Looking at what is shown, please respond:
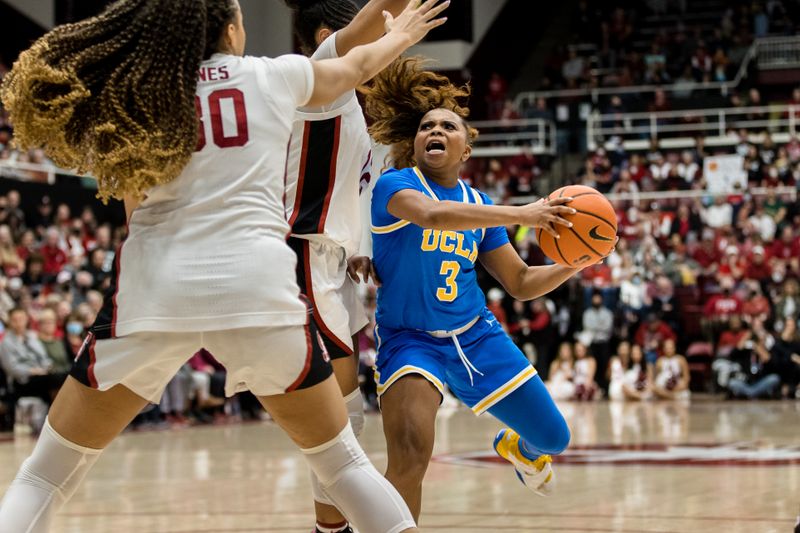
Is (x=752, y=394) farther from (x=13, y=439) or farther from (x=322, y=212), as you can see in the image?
(x=322, y=212)

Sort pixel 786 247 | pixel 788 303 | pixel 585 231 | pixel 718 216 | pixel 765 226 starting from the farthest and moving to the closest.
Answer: pixel 718 216 < pixel 765 226 < pixel 786 247 < pixel 788 303 < pixel 585 231

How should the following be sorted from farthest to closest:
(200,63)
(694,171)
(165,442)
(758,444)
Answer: (694,171)
(165,442)
(758,444)
(200,63)

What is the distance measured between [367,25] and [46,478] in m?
1.87

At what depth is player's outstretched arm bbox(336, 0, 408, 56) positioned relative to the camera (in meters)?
4.23

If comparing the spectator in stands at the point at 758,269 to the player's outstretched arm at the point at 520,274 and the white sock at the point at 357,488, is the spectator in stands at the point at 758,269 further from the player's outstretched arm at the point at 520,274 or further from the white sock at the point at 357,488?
the white sock at the point at 357,488

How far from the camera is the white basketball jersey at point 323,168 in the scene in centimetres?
Answer: 465

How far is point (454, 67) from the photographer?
27.8m

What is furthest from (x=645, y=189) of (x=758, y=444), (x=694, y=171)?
(x=758, y=444)

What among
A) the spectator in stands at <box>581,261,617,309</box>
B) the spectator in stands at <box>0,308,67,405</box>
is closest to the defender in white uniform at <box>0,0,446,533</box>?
the spectator in stands at <box>0,308,67,405</box>

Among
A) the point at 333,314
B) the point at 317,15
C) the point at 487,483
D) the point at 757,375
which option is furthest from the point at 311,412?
the point at 757,375

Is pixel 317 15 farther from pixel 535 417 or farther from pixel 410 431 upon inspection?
pixel 535 417

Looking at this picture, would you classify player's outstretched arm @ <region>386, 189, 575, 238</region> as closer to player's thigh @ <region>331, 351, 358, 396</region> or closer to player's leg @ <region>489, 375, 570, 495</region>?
player's thigh @ <region>331, 351, 358, 396</region>

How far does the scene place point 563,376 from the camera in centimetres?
1834

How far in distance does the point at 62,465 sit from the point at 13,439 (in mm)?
8921
